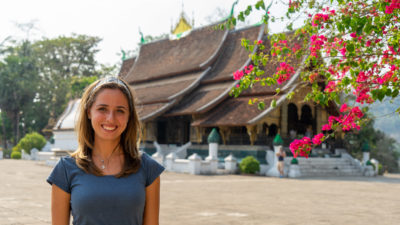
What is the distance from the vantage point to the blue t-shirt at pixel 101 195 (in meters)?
2.06

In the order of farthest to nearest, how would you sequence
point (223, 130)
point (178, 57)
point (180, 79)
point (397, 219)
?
point (178, 57) < point (180, 79) < point (223, 130) < point (397, 219)

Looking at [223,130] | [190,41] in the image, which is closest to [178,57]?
[190,41]

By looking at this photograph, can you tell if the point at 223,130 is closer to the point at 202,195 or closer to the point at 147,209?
the point at 202,195

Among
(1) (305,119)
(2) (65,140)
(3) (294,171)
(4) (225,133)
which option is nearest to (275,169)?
(3) (294,171)

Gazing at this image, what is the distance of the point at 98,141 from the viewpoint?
2.30m

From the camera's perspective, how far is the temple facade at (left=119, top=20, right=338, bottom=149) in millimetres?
19812

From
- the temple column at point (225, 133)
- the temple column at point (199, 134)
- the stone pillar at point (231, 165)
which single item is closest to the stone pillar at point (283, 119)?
the temple column at point (225, 133)

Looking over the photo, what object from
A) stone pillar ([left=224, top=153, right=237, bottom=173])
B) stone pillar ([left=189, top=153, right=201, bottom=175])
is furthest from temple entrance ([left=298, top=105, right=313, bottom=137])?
stone pillar ([left=189, top=153, right=201, bottom=175])

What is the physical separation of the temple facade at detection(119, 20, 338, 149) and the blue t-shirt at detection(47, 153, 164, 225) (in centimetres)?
1597

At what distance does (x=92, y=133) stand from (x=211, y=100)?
62.3 feet

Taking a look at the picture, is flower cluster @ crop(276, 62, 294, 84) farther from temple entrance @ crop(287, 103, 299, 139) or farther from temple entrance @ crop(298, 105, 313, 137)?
temple entrance @ crop(287, 103, 299, 139)

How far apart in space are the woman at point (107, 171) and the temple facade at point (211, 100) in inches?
623

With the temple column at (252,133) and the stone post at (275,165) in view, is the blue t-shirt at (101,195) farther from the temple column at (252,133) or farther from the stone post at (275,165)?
the temple column at (252,133)

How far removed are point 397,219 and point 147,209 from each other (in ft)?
19.7
